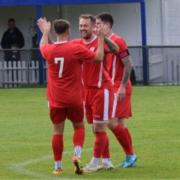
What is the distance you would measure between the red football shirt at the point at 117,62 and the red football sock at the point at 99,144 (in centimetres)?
77

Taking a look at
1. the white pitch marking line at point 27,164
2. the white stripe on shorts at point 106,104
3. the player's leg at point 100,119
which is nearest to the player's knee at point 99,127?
the player's leg at point 100,119

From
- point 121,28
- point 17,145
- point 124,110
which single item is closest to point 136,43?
point 121,28

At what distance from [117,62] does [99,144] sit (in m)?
1.18

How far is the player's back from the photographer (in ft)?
36.6

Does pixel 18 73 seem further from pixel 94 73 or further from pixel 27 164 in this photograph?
pixel 94 73

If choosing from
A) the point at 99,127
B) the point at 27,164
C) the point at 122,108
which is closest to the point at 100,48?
the point at 99,127

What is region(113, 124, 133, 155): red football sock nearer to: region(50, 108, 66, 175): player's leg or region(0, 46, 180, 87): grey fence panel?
region(50, 108, 66, 175): player's leg

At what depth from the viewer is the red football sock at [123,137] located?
39.4 feet

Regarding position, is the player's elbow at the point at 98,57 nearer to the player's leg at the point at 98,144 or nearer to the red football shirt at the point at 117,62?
the red football shirt at the point at 117,62

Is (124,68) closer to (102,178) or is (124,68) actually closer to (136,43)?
(102,178)

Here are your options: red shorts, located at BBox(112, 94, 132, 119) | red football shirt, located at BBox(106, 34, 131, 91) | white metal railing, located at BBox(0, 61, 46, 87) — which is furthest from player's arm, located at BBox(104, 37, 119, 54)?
white metal railing, located at BBox(0, 61, 46, 87)

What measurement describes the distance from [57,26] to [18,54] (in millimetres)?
17730

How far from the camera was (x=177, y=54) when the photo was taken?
1113 inches

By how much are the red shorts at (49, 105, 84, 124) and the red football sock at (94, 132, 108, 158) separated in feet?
1.26
